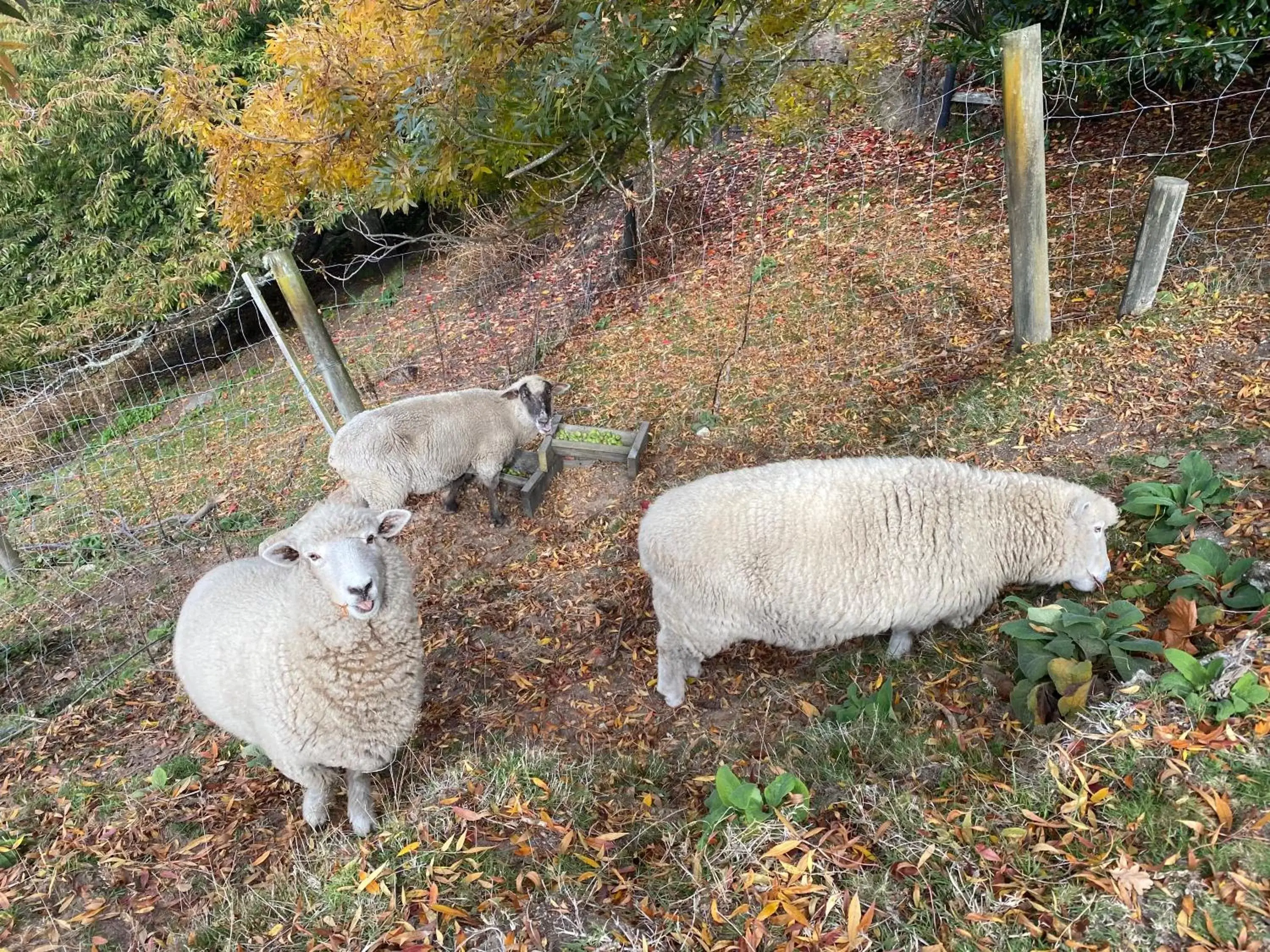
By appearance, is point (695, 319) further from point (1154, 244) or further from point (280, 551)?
point (280, 551)

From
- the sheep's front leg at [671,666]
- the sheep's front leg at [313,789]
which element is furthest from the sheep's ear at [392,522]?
the sheep's front leg at [671,666]

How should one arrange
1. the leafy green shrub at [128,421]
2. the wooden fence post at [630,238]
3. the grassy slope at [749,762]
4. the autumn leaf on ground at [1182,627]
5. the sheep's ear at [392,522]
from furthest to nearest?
1. the leafy green shrub at [128,421]
2. the wooden fence post at [630,238]
3. the sheep's ear at [392,522]
4. the autumn leaf on ground at [1182,627]
5. the grassy slope at [749,762]

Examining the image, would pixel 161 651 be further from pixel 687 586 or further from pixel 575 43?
pixel 575 43

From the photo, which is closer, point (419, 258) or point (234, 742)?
point (234, 742)

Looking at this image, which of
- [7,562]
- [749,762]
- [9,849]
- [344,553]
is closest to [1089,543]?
[749,762]

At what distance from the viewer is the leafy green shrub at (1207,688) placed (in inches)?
75.9

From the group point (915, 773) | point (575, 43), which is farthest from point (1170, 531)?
point (575, 43)

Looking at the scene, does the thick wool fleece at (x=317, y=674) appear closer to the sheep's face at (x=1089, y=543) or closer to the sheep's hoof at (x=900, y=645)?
the sheep's hoof at (x=900, y=645)

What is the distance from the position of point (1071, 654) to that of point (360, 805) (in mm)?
3091

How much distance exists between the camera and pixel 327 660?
2768mm

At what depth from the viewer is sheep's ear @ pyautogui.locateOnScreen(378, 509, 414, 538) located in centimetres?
296

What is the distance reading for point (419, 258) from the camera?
1289 cm

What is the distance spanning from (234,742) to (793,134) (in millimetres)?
8290

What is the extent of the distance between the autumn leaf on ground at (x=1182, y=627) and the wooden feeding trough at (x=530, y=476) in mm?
3891
